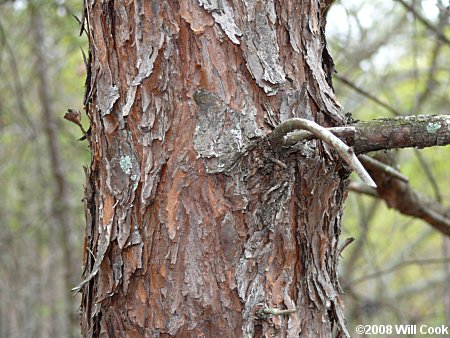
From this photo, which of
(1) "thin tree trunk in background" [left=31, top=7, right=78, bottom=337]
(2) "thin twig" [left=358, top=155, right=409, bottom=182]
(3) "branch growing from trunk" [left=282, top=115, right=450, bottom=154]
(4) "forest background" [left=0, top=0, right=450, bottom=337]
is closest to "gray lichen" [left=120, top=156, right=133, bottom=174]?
(3) "branch growing from trunk" [left=282, top=115, right=450, bottom=154]

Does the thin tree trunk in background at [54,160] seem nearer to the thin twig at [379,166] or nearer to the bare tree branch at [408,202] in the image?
the bare tree branch at [408,202]

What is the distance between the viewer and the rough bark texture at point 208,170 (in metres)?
1.14

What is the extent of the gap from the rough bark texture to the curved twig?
6 centimetres

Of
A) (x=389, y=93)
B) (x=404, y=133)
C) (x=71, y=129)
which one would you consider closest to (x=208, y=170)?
(x=404, y=133)

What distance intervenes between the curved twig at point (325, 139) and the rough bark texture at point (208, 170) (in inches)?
2.3

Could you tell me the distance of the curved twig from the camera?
0.86m

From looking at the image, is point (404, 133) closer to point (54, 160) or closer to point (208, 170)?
point (208, 170)

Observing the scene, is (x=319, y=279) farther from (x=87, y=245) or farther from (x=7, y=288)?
(x=7, y=288)

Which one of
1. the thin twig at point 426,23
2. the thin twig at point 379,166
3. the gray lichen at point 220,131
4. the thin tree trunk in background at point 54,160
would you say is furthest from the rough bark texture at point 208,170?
the thin tree trunk in background at point 54,160

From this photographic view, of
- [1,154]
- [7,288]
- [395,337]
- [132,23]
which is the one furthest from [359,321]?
[132,23]

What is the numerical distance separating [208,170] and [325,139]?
0.96 feet

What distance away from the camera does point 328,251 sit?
50.2 inches

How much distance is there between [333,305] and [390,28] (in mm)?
3644

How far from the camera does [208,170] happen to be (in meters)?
1.14
